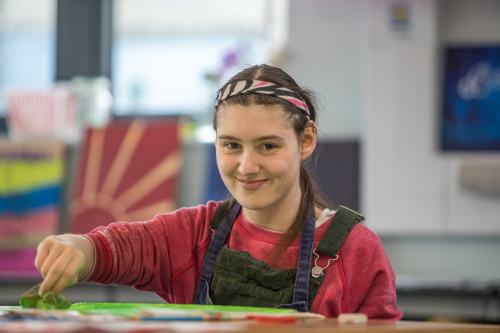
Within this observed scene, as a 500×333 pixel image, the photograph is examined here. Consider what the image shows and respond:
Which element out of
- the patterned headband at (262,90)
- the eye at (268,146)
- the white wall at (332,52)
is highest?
the white wall at (332,52)

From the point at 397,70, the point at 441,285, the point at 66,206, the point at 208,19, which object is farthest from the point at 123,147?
the point at 441,285

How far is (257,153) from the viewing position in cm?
125

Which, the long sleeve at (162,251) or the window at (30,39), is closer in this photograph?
the long sleeve at (162,251)

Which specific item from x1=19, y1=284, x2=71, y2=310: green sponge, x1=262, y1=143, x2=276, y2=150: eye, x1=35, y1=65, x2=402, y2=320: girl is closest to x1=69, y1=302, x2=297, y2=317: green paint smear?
x1=19, y1=284, x2=71, y2=310: green sponge

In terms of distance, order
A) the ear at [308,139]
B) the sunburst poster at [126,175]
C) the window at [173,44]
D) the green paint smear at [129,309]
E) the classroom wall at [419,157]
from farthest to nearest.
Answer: the window at [173,44]
the sunburst poster at [126,175]
the classroom wall at [419,157]
the ear at [308,139]
the green paint smear at [129,309]

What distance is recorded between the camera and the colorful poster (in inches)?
129

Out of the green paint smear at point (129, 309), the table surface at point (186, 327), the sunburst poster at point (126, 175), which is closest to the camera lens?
the table surface at point (186, 327)

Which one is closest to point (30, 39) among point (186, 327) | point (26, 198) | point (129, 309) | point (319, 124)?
point (26, 198)

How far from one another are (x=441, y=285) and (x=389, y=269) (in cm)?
166

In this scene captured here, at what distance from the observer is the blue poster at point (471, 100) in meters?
3.13

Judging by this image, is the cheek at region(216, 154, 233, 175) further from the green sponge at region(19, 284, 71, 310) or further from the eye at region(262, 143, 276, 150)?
the green sponge at region(19, 284, 71, 310)

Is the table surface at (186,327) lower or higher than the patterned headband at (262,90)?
lower

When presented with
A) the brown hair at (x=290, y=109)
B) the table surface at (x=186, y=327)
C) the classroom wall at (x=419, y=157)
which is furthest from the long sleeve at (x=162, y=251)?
the classroom wall at (x=419, y=157)

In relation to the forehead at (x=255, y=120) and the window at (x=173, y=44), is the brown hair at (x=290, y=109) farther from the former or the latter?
the window at (x=173, y=44)
